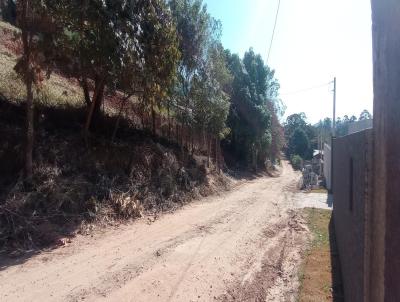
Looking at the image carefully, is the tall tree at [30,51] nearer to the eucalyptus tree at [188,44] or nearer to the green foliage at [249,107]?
the eucalyptus tree at [188,44]

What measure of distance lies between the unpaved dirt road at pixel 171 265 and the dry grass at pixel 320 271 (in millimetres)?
230

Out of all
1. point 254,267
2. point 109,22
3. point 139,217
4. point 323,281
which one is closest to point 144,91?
point 109,22

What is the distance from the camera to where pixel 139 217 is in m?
11.9

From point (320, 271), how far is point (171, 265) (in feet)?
9.66

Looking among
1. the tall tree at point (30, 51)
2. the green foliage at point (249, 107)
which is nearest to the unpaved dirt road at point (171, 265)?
the tall tree at point (30, 51)

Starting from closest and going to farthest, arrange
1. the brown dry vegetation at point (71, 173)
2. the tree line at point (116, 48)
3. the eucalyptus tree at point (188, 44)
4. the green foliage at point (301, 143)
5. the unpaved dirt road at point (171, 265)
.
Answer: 1. the unpaved dirt road at point (171, 265)
2. the brown dry vegetation at point (71, 173)
3. the tree line at point (116, 48)
4. the eucalyptus tree at point (188, 44)
5. the green foliage at point (301, 143)

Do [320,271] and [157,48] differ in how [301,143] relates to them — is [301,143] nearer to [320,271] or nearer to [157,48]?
[157,48]

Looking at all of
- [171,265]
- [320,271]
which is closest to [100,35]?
[171,265]

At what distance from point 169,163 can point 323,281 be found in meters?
10.2

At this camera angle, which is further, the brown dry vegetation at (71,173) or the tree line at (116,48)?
the tree line at (116,48)

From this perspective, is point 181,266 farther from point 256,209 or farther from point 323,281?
point 256,209

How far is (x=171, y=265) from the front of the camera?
7.79m

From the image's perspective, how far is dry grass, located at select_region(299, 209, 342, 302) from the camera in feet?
21.9

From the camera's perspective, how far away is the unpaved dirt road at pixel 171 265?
6.42m
